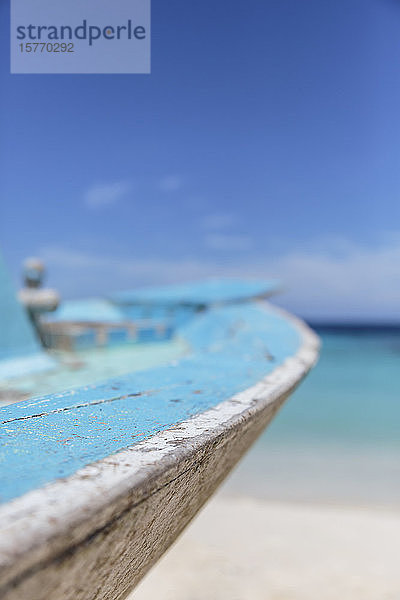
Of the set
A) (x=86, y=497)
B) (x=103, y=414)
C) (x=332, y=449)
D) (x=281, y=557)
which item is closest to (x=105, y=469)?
(x=86, y=497)

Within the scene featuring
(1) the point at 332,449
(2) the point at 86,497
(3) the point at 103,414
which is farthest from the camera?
(1) the point at 332,449

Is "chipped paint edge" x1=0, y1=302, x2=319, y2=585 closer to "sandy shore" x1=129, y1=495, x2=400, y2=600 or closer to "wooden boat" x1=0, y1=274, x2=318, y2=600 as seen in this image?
"wooden boat" x1=0, y1=274, x2=318, y2=600

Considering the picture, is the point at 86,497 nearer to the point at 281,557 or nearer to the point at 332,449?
the point at 281,557

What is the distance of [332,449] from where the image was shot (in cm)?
882

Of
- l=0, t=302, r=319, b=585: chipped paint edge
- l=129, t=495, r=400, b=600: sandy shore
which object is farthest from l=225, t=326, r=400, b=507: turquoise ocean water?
l=0, t=302, r=319, b=585: chipped paint edge

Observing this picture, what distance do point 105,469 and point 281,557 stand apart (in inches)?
175

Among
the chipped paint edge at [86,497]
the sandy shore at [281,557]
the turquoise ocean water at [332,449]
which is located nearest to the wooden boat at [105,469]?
the chipped paint edge at [86,497]

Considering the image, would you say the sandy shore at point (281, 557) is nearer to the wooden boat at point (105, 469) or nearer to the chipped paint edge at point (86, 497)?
the wooden boat at point (105, 469)

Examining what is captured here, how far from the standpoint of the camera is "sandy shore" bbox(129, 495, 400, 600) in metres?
3.67

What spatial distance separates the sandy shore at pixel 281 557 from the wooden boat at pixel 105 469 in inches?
111

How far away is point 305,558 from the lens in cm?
433

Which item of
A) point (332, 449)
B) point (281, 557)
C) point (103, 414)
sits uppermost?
point (103, 414)

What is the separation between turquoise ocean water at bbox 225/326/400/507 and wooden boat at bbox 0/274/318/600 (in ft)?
18.8

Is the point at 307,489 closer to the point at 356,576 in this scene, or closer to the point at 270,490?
the point at 270,490
